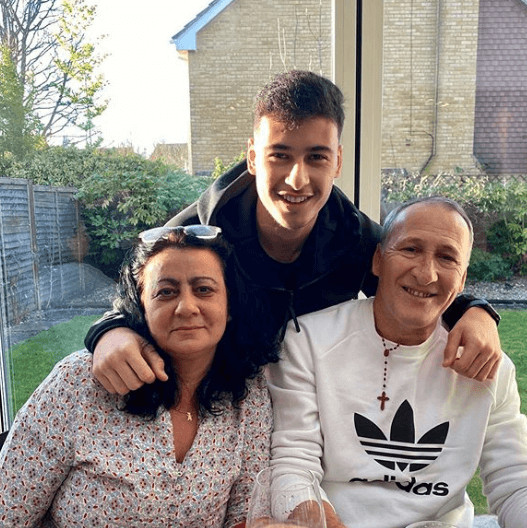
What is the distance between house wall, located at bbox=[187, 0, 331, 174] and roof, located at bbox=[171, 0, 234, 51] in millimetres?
22

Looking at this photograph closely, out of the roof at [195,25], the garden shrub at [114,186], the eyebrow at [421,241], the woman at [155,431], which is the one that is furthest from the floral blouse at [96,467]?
the roof at [195,25]

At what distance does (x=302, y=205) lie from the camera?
167 cm

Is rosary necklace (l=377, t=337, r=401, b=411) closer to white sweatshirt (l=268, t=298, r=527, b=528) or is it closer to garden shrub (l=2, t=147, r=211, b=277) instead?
white sweatshirt (l=268, t=298, r=527, b=528)

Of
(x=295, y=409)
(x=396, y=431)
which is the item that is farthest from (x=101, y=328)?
(x=396, y=431)

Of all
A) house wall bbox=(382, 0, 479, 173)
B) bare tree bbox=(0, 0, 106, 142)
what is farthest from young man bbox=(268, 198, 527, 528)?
bare tree bbox=(0, 0, 106, 142)

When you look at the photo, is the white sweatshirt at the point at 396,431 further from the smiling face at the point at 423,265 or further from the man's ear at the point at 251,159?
the man's ear at the point at 251,159

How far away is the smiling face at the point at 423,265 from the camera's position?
Result: 4.96 feet

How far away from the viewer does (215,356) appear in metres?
1.56

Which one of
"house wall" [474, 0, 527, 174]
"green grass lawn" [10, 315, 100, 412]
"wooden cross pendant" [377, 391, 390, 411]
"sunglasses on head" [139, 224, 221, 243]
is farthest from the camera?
"green grass lawn" [10, 315, 100, 412]

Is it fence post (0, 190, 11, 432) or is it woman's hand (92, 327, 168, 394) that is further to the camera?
fence post (0, 190, 11, 432)

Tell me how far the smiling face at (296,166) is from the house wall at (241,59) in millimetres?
635

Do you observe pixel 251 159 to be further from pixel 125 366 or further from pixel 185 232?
pixel 125 366

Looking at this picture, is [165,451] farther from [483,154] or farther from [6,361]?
[483,154]

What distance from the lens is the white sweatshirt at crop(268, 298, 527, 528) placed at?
1.51m
